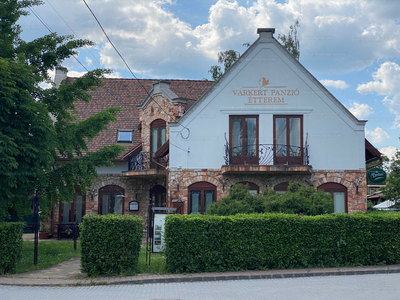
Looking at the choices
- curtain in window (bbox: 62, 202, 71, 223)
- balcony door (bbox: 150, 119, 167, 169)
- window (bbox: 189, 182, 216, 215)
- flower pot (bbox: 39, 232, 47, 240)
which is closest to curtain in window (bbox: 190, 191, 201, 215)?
window (bbox: 189, 182, 216, 215)

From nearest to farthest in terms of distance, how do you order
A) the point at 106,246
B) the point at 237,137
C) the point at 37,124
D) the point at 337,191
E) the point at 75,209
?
the point at 106,246, the point at 37,124, the point at 337,191, the point at 237,137, the point at 75,209

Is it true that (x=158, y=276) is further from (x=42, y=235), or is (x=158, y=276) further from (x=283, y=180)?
(x=42, y=235)

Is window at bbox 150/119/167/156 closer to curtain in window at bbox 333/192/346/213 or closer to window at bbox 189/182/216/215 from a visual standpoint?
window at bbox 189/182/216/215

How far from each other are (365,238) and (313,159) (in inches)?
262

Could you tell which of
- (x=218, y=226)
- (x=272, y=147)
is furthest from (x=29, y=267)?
(x=272, y=147)

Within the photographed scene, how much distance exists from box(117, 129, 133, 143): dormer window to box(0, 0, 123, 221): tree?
20.7 feet

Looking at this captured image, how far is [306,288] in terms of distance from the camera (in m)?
9.49

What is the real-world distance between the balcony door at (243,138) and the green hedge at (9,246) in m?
9.58

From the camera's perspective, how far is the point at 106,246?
35.7 feet

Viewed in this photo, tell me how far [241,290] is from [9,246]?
6102 millimetres

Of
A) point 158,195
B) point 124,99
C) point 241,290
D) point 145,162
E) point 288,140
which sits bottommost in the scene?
point 241,290

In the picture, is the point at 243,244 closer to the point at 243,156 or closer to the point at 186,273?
the point at 186,273

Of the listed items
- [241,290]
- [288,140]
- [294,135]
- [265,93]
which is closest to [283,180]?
[288,140]

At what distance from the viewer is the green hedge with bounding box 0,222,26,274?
36.5 feet
